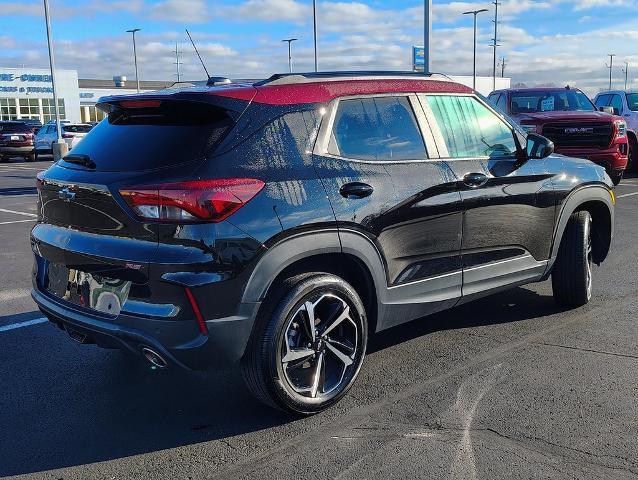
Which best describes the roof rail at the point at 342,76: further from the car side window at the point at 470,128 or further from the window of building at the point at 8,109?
the window of building at the point at 8,109

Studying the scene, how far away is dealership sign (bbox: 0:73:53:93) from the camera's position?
58906mm

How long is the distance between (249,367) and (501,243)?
2.09 m

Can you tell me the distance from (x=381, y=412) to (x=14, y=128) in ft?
107

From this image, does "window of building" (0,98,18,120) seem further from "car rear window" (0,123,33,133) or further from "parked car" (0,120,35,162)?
"parked car" (0,120,35,162)

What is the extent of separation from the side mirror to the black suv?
0.39 metres

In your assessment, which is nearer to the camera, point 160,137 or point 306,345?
point 160,137

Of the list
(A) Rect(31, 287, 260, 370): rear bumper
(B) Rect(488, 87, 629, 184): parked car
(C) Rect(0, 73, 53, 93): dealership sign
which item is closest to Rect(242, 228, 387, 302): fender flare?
(A) Rect(31, 287, 260, 370): rear bumper

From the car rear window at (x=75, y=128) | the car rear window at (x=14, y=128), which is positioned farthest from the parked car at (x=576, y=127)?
the car rear window at (x=14, y=128)

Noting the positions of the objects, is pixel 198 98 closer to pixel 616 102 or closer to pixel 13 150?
pixel 616 102

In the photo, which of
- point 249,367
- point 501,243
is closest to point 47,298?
point 249,367

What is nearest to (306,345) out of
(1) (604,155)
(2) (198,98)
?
(2) (198,98)

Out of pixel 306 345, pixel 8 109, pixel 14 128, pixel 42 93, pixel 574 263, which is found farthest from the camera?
pixel 42 93

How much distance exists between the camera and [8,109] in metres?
59.9

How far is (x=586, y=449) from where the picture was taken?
320cm
